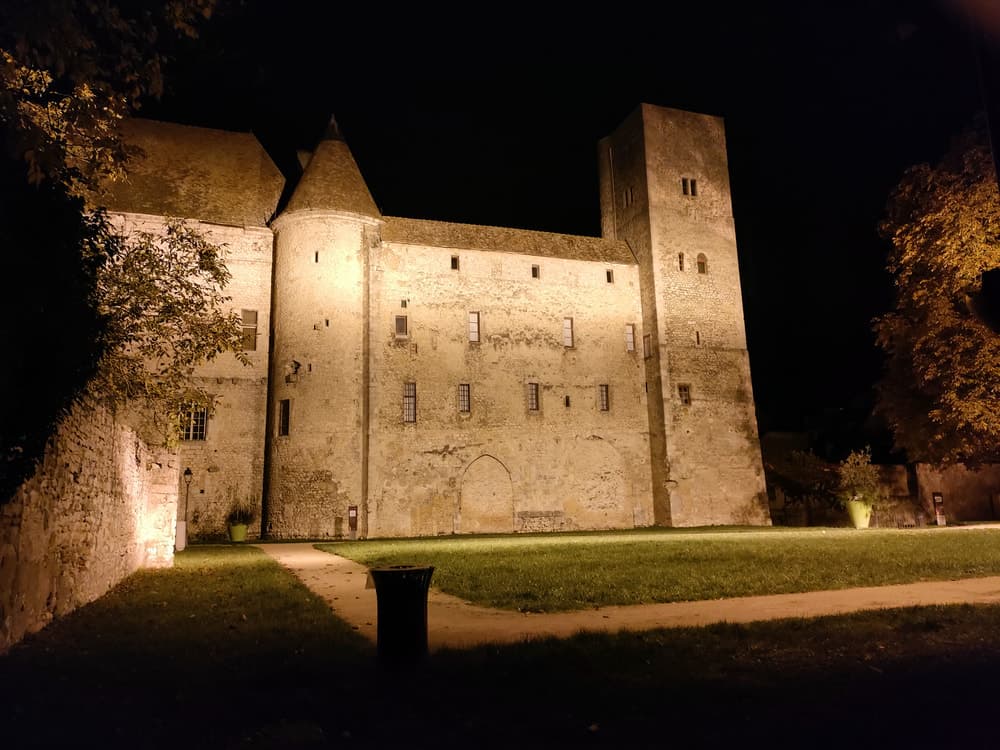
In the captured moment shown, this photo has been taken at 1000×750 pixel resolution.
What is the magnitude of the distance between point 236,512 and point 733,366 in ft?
73.1

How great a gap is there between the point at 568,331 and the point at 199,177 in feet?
55.6

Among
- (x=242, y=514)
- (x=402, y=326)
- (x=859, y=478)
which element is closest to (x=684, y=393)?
(x=859, y=478)

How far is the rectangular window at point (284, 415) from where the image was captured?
93.4ft

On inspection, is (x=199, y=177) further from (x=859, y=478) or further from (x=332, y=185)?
(x=859, y=478)

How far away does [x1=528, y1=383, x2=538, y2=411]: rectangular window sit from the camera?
31.8 meters

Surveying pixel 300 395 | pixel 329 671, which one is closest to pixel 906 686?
pixel 329 671

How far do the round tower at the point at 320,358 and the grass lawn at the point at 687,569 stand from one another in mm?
11472

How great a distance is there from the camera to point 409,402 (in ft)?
98.5

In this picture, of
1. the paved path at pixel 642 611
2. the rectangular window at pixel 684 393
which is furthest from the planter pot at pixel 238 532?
the rectangular window at pixel 684 393

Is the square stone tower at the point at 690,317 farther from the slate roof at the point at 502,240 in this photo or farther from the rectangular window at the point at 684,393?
the slate roof at the point at 502,240

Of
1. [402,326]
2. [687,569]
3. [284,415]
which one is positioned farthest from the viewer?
[402,326]

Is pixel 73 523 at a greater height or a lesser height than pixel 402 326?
lesser

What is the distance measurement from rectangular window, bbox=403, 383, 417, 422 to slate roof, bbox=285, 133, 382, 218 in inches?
280

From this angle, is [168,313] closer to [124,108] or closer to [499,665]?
[124,108]
